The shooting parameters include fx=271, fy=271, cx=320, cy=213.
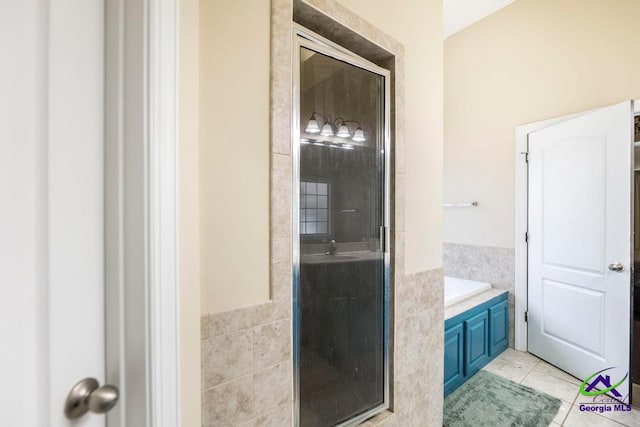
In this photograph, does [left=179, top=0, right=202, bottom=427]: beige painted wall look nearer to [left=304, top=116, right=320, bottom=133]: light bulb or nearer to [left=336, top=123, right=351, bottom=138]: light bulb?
[left=304, top=116, right=320, bottom=133]: light bulb

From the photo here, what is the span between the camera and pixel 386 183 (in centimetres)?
130

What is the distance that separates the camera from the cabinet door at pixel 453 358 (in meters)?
1.94

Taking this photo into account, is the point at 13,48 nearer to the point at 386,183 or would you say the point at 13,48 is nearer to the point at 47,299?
the point at 47,299

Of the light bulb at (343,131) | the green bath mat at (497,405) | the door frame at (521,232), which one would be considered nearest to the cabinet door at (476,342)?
the green bath mat at (497,405)

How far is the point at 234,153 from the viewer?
82 centimetres

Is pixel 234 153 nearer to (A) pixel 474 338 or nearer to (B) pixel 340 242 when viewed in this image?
(B) pixel 340 242

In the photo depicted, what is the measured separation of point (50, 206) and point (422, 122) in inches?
58.5

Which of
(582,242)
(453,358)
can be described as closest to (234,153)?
(453,358)

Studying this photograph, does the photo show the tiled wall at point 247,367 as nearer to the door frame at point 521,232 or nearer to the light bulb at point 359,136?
the light bulb at point 359,136

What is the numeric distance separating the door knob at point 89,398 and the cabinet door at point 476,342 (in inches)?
89.6

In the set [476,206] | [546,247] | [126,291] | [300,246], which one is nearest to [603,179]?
[546,247]

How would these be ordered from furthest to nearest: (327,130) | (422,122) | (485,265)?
A: 1. (485,265)
2. (422,122)
3. (327,130)

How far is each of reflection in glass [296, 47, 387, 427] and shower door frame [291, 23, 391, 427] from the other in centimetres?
2

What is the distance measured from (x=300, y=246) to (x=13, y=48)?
0.83 m
